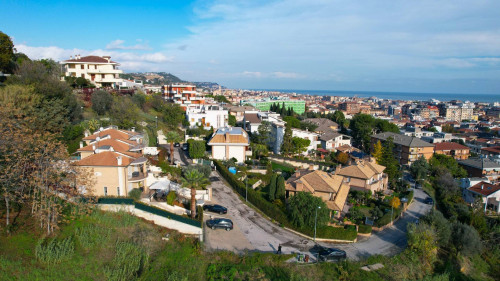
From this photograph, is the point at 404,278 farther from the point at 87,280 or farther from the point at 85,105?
the point at 85,105

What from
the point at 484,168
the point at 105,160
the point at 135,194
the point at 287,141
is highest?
the point at 105,160

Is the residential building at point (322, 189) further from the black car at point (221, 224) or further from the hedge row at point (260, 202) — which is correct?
the black car at point (221, 224)

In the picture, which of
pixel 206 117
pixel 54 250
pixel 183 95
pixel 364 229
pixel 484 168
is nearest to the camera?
pixel 54 250

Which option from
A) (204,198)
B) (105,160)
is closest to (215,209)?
(204,198)

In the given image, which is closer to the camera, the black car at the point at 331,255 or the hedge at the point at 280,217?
the black car at the point at 331,255

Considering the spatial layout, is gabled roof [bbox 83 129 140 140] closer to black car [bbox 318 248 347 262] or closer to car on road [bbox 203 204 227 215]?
car on road [bbox 203 204 227 215]

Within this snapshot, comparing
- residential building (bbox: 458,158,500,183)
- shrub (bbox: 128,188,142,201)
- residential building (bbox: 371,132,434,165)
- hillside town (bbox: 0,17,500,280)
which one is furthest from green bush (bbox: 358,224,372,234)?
residential building (bbox: 458,158,500,183)

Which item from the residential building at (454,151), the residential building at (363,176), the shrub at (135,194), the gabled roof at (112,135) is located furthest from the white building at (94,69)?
the residential building at (454,151)

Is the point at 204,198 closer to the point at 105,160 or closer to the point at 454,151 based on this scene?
the point at 105,160
